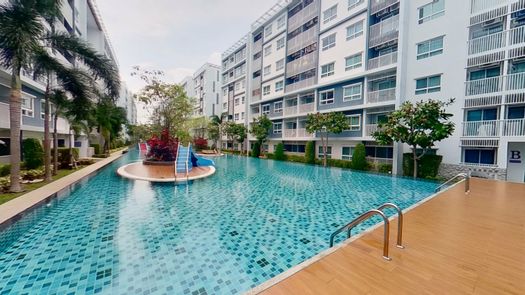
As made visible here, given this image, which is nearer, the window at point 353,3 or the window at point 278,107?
the window at point 353,3

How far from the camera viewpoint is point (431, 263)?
11.0 feet

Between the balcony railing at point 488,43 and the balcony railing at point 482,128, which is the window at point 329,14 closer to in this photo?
the balcony railing at point 488,43

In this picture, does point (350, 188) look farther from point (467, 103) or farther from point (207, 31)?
point (207, 31)

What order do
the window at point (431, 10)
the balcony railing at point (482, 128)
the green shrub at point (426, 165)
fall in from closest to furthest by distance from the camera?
the balcony railing at point (482, 128) < the green shrub at point (426, 165) < the window at point (431, 10)

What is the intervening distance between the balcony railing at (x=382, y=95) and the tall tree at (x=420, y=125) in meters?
3.18

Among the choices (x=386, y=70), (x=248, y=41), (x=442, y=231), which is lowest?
(x=442, y=231)

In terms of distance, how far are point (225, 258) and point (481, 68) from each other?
17.9 metres

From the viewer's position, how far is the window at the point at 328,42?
2166 centimetres

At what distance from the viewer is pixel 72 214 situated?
667 cm

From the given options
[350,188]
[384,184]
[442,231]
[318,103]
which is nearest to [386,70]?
[318,103]

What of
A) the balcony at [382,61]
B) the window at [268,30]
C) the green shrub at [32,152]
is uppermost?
the window at [268,30]

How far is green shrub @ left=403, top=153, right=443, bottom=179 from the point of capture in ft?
46.2

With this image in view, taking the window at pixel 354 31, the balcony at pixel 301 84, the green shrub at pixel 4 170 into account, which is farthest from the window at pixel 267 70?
the green shrub at pixel 4 170

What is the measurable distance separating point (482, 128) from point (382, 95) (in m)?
6.40
